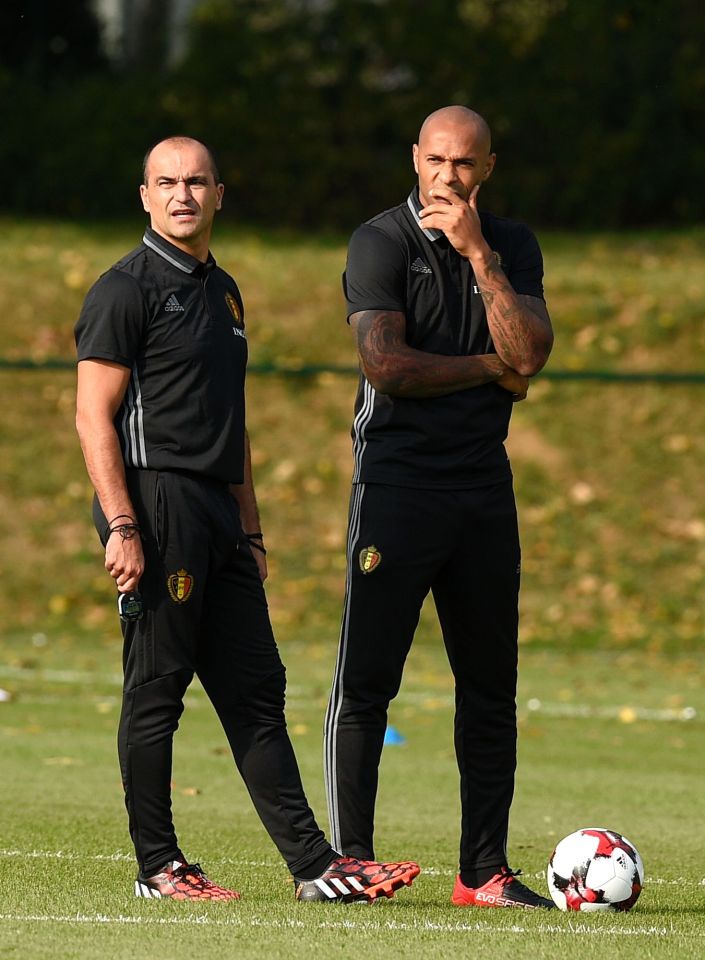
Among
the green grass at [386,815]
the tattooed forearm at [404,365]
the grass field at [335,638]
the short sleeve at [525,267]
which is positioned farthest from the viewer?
the short sleeve at [525,267]

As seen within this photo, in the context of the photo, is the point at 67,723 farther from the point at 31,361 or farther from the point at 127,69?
the point at 127,69

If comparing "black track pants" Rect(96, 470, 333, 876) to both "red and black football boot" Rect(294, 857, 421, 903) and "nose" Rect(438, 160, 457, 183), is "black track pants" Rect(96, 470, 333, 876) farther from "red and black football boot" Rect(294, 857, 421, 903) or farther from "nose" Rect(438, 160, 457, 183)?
"nose" Rect(438, 160, 457, 183)

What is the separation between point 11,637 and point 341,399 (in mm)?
4413

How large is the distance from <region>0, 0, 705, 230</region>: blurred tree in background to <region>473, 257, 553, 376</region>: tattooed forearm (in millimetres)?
17634

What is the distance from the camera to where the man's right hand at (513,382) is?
5648mm

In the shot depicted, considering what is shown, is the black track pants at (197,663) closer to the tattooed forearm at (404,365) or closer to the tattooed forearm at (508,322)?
the tattooed forearm at (404,365)

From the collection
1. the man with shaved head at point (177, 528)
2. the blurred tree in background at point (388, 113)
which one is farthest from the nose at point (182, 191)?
the blurred tree in background at point (388, 113)

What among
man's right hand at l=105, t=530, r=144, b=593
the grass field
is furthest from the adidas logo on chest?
the grass field

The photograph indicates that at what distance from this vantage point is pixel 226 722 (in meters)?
5.62

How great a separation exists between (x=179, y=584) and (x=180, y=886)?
915mm

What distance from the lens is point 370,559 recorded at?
5602mm

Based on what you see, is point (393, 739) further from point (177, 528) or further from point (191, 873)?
point (177, 528)

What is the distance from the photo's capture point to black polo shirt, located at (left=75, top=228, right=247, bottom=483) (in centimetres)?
537

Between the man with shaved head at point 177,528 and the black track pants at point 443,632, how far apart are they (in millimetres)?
213
